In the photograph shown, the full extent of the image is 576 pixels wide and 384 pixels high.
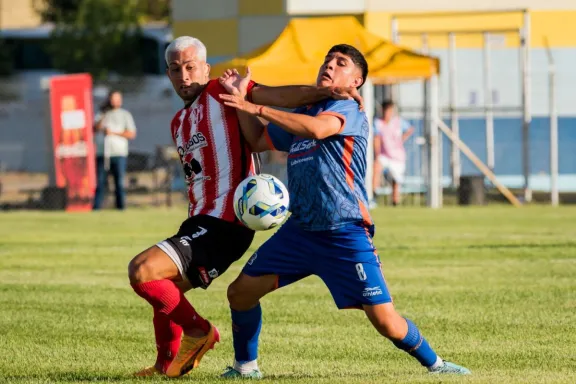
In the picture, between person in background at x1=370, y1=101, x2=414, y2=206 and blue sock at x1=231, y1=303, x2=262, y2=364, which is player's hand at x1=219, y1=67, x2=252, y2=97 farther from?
person in background at x1=370, y1=101, x2=414, y2=206

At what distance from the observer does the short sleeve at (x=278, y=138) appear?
22.2 feet

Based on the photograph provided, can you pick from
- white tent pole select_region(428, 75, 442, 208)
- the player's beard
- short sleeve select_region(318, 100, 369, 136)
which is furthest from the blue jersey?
white tent pole select_region(428, 75, 442, 208)

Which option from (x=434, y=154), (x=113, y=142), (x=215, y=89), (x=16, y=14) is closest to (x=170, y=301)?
(x=215, y=89)

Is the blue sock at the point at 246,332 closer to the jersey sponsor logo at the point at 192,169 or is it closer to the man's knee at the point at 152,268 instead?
the man's knee at the point at 152,268

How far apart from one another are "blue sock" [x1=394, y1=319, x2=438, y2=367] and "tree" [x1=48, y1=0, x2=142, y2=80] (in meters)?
41.6

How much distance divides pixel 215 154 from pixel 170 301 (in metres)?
0.84

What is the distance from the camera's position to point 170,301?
264 inches

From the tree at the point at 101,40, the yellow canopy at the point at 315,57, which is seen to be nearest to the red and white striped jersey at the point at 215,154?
the yellow canopy at the point at 315,57

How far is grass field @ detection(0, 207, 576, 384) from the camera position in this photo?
24.1ft

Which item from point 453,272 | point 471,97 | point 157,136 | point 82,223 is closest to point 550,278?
point 453,272

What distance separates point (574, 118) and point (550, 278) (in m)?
15.6

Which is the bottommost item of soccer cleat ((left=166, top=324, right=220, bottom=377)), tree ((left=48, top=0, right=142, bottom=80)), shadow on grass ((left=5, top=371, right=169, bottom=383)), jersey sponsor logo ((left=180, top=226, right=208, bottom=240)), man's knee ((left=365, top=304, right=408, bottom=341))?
shadow on grass ((left=5, top=371, right=169, bottom=383))

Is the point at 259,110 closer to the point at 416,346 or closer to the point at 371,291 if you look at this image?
the point at 371,291

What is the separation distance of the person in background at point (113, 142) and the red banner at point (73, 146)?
90cm
